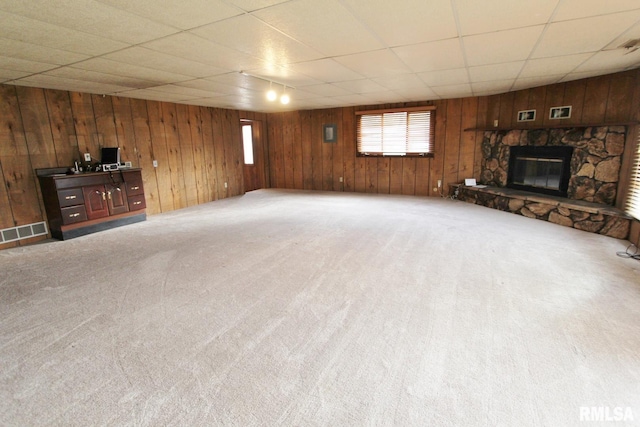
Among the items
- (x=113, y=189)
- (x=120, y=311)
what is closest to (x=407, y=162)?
(x=113, y=189)

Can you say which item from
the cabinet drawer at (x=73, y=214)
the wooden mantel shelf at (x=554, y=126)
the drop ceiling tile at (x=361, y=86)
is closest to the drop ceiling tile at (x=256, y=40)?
the drop ceiling tile at (x=361, y=86)

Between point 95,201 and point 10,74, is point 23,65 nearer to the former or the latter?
point 10,74

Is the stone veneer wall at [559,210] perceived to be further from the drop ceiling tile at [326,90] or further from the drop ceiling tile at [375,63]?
the drop ceiling tile at [326,90]

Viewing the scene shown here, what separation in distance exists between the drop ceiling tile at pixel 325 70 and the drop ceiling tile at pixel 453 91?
1.97m

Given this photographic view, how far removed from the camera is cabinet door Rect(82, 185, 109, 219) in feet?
15.5

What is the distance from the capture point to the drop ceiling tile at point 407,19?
2.15 meters

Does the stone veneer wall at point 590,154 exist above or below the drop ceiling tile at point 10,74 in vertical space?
below

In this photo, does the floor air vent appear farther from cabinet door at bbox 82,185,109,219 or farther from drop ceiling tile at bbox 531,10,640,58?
drop ceiling tile at bbox 531,10,640,58

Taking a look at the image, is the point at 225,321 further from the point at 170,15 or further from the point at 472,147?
the point at 472,147

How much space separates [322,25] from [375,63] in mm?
1377

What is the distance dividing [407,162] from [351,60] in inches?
169

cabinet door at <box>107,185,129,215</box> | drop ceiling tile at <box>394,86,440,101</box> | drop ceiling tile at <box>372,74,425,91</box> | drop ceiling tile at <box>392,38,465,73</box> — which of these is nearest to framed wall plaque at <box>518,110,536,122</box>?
drop ceiling tile at <box>394,86,440,101</box>

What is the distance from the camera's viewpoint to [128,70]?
366 centimetres

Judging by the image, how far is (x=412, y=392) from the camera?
1.65 meters
